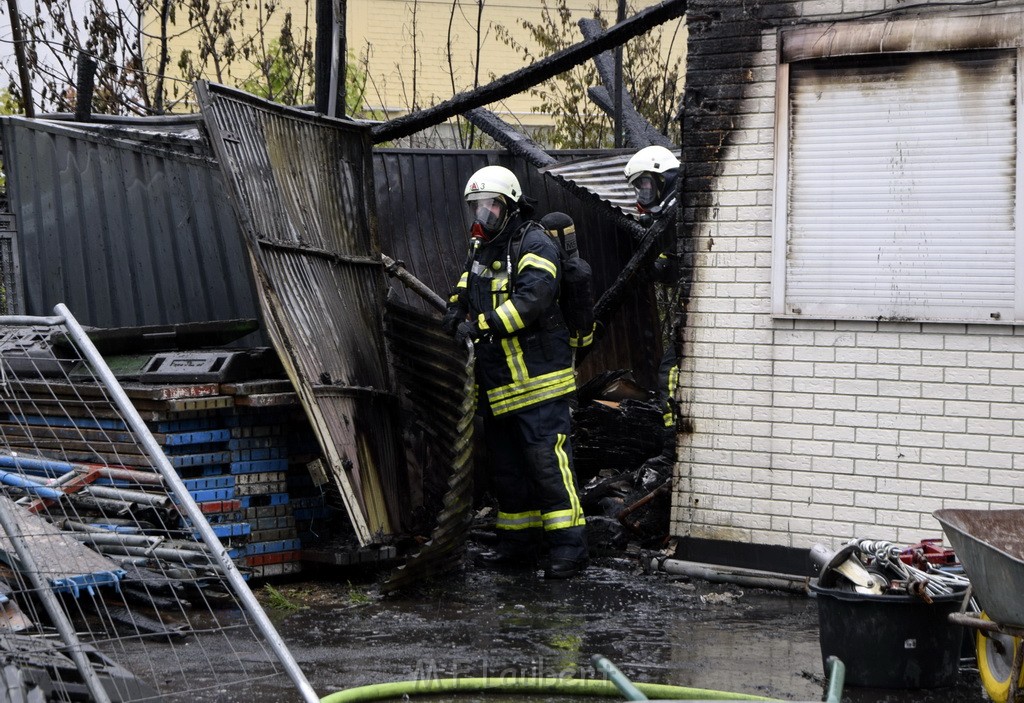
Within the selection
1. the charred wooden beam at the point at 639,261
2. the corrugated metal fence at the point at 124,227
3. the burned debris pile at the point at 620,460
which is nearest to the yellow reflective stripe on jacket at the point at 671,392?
the burned debris pile at the point at 620,460

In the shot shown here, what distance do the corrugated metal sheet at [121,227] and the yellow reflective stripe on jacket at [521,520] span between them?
2.33 metres

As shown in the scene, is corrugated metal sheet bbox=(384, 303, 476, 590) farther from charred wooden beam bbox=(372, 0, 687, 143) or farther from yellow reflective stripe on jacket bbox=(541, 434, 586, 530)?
charred wooden beam bbox=(372, 0, 687, 143)

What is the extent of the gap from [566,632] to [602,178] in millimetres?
4631

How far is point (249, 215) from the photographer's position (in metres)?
6.82

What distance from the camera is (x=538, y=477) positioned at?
286 inches

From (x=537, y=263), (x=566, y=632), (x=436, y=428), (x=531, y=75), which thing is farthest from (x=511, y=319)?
(x=531, y=75)

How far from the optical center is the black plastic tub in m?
5.02

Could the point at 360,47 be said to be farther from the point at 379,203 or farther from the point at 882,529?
the point at 882,529

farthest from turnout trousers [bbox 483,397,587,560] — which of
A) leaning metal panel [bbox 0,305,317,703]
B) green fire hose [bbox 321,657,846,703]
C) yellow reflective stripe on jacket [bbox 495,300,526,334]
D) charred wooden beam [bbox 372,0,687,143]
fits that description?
charred wooden beam [bbox 372,0,687,143]

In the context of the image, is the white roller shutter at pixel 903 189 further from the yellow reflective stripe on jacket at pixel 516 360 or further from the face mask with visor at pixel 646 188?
the face mask with visor at pixel 646 188

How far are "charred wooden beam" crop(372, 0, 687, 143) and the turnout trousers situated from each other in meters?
2.34

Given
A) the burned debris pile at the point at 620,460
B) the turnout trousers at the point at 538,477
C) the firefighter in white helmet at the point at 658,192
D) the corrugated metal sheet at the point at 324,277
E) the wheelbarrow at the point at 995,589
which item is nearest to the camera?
the wheelbarrow at the point at 995,589

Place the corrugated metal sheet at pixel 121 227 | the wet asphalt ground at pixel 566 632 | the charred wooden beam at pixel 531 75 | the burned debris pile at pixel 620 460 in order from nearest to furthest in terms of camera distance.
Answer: the wet asphalt ground at pixel 566 632 < the burned debris pile at pixel 620 460 < the charred wooden beam at pixel 531 75 < the corrugated metal sheet at pixel 121 227

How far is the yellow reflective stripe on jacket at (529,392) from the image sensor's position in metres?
7.29
